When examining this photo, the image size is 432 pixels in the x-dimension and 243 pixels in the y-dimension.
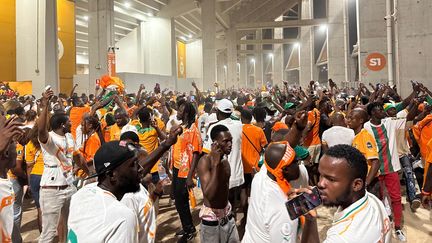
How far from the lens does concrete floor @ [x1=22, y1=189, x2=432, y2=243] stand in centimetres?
566

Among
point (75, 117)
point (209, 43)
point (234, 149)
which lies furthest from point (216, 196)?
point (209, 43)

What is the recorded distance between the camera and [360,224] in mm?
1869

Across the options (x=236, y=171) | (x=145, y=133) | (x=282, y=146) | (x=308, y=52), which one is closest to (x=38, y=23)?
(x=145, y=133)

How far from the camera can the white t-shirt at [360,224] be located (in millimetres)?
1841

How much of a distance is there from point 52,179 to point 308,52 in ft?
141

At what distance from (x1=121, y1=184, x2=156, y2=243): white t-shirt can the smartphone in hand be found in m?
0.91

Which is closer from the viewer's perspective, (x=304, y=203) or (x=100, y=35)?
(x=304, y=203)

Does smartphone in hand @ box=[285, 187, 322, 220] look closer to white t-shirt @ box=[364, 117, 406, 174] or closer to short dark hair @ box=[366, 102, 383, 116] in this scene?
white t-shirt @ box=[364, 117, 406, 174]

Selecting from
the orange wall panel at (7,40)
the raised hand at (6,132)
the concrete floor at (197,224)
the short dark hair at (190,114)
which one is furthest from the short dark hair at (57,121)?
the orange wall panel at (7,40)

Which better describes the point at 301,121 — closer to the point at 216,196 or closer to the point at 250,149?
the point at 216,196

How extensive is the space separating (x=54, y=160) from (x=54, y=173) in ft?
0.55

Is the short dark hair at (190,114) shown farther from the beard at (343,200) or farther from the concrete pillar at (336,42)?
the concrete pillar at (336,42)

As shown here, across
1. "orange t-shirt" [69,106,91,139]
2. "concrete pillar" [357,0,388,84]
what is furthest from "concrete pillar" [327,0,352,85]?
"orange t-shirt" [69,106,91,139]

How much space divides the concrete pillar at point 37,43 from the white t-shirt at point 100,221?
19.4 metres
